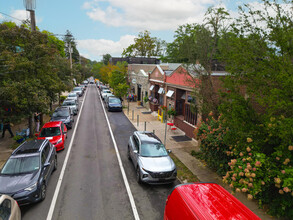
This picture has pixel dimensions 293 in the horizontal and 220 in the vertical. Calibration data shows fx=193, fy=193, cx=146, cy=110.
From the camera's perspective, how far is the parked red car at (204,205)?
425cm

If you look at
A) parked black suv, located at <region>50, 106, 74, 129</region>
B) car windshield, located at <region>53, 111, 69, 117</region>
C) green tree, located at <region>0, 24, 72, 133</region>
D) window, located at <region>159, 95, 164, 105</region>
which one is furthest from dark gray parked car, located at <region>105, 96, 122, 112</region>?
green tree, located at <region>0, 24, 72, 133</region>

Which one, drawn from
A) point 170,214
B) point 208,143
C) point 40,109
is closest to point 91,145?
point 40,109

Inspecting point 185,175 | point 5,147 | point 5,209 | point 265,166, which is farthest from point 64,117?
point 265,166

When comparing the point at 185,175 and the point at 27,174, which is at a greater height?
the point at 27,174

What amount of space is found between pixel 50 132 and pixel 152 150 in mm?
7286

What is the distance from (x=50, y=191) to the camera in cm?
805

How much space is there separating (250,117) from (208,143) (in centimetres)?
408

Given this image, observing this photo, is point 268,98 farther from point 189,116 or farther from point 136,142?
point 189,116

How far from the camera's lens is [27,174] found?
7.32 meters

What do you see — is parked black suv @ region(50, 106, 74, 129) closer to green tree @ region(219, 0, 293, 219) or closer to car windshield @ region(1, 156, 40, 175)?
car windshield @ region(1, 156, 40, 175)

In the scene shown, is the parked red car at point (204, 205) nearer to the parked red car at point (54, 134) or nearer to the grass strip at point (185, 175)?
the grass strip at point (185, 175)

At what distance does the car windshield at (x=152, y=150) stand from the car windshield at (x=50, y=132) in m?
6.46

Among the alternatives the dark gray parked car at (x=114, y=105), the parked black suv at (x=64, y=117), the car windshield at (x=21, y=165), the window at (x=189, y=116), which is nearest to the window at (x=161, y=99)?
the window at (x=189, y=116)

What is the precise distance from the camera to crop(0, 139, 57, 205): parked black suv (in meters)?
6.63
